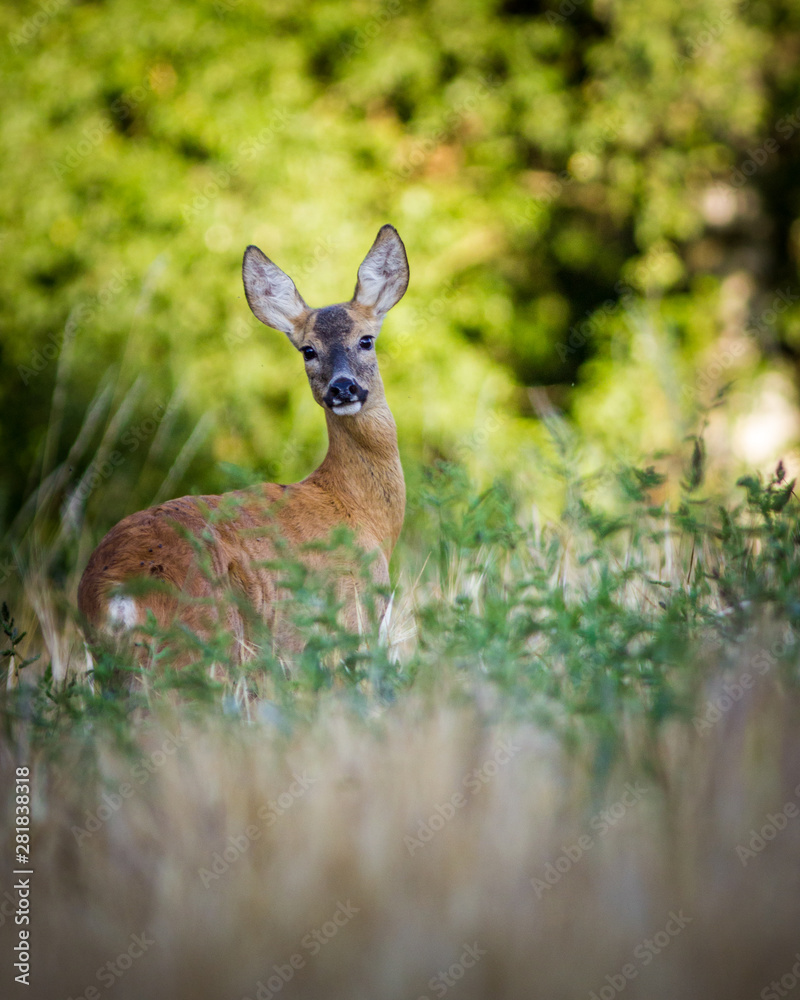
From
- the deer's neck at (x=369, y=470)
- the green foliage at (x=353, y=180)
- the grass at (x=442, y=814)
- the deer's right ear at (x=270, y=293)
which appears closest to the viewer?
the grass at (x=442, y=814)

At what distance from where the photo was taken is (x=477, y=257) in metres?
8.86

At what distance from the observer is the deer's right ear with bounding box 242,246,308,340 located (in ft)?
13.6

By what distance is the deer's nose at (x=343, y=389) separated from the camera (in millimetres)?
3795

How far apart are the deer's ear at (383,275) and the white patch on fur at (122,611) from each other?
1665mm

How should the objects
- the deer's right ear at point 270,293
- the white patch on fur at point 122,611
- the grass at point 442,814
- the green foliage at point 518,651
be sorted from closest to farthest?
the grass at point 442,814 < the green foliage at point 518,651 < the white patch on fur at point 122,611 < the deer's right ear at point 270,293

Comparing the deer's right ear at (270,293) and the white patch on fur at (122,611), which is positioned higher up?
the deer's right ear at (270,293)

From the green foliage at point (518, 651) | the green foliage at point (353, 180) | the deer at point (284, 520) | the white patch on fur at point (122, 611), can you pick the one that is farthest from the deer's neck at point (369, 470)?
the green foliage at point (353, 180)

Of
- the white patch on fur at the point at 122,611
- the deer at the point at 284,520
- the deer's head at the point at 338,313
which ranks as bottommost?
the white patch on fur at the point at 122,611

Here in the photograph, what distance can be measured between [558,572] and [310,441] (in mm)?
4255

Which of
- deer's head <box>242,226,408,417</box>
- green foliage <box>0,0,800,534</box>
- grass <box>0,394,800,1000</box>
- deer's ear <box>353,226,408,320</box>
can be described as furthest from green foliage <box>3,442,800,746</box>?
green foliage <box>0,0,800,534</box>

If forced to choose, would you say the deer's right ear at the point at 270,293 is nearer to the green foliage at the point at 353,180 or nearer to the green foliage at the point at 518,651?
the green foliage at the point at 518,651

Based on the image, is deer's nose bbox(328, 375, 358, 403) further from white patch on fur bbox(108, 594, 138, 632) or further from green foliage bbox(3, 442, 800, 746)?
white patch on fur bbox(108, 594, 138, 632)

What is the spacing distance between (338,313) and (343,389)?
441mm

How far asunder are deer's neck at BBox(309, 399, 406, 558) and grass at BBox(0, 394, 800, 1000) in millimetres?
1271
